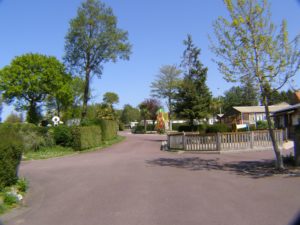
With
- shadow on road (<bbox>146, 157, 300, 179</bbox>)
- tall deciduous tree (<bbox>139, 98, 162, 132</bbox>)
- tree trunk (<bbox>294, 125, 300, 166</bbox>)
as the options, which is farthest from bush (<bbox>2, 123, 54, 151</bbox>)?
tall deciduous tree (<bbox>139, 98, 162, 132</bbox>)

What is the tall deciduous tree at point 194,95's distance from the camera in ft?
129

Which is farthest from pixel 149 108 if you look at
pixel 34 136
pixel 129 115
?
pixel 34 136

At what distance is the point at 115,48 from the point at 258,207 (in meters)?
40.6

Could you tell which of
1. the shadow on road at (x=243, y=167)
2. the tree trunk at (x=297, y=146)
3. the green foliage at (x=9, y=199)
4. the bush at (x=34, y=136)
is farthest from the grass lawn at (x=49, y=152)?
the tree trunk at (x=297, y=146)

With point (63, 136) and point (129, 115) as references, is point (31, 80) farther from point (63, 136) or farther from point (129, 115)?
point (129, 115)

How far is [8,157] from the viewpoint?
11.2 m

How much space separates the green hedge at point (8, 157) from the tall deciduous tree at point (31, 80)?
4039 cm

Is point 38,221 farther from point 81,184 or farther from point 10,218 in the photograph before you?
point 81,184

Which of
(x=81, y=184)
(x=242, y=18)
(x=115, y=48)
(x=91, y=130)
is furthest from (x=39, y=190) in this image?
(x=115, y=48)

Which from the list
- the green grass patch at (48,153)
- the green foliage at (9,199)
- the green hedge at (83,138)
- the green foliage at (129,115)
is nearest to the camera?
the green foliage at (9,199)

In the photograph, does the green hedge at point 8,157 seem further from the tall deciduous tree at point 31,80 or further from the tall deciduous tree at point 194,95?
the tall deciduous tree at point 31,80

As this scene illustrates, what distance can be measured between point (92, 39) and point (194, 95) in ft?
49.6

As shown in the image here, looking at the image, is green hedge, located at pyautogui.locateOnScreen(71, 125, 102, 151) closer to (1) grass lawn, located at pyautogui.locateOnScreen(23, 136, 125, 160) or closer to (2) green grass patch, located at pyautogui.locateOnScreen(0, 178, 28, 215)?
(1) grass lawn, located at pyautogui.locateOnScreen(23, 136, 125, 160)

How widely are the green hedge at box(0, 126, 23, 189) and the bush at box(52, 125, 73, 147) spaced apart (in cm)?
1792
